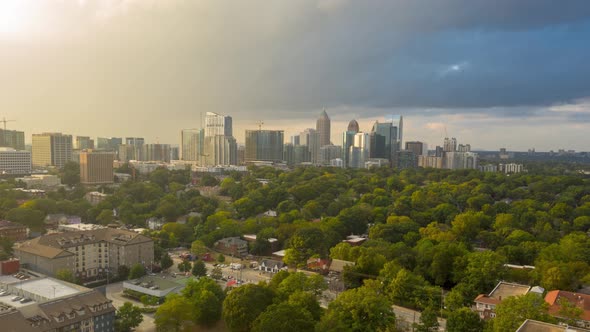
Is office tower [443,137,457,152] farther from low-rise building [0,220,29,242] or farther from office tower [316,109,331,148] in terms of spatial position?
low-rise building [0,220,29,242]

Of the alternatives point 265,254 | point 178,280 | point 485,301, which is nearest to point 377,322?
point 485,301

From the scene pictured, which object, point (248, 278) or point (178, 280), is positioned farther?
point (248, 278)

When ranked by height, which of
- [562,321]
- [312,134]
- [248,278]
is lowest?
[248,278]

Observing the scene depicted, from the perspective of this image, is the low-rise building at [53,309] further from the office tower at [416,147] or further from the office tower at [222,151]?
the office tower at [416,147]

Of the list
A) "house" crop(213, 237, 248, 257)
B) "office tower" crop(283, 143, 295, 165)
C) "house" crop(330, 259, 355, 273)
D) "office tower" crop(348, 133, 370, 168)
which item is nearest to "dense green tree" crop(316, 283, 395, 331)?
"house" crop(330, 259, 355, 273)

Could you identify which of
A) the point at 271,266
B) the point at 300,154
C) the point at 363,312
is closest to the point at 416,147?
the point at 300,154

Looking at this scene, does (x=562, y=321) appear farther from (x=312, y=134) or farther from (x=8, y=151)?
(x=312, y=134)

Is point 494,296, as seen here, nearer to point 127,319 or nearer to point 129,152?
point 127,319
